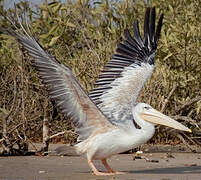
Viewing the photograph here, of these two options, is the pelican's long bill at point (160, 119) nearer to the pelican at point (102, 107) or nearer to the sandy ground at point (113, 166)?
the pelican at point (102, 107)

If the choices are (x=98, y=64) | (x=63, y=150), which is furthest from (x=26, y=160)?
(x=98, y=64)

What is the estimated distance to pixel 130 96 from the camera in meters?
8.59

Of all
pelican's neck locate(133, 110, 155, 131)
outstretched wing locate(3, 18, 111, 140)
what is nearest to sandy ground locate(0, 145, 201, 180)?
pelican's neck locate(133, 110, 155, 131)

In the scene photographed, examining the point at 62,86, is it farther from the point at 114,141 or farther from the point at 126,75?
the point at 126,75

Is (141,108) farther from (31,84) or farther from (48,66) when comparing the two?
(31,84)

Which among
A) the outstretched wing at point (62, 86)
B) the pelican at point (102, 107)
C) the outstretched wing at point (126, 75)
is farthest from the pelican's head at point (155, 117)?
the outstretched wing at point (62, 86)

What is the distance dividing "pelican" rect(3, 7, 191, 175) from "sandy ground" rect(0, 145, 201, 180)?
1.34 ft

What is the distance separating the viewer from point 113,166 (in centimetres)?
892

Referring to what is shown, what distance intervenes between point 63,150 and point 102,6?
255 inches

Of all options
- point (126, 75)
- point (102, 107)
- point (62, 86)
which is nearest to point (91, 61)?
point (126, 75)

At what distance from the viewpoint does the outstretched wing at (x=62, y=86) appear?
7.45m

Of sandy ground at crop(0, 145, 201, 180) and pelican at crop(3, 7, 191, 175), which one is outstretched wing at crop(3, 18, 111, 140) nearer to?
pelican at crop(3, 7, 191, 175)

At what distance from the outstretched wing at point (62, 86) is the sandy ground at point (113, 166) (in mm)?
751

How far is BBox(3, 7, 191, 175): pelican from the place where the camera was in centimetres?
755
